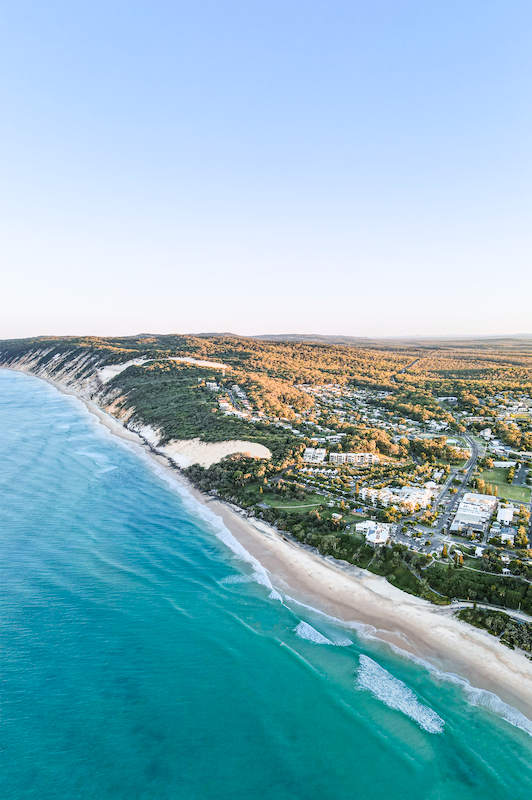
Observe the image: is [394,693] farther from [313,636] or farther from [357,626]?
[313,636]

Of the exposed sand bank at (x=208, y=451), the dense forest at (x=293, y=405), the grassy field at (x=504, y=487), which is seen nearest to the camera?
the dense forest at (x=293, y=405)

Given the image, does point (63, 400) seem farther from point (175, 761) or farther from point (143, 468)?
point (175, 761)

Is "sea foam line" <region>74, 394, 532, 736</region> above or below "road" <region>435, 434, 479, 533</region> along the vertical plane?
below

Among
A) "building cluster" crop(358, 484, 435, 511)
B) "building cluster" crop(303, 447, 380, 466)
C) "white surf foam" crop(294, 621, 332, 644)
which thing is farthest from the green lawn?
"white surf foam" crop(294, 621, 332, 644)

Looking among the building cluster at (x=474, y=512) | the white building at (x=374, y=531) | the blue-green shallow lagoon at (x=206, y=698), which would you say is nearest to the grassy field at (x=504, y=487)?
the building cluster at (x=474, y=512)

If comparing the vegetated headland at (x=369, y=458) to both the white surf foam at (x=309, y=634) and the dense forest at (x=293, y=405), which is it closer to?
the dense forest at (x=293, y=405)

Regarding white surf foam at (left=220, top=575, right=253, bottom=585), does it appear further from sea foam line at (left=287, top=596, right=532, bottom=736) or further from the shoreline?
sea foam line at (left=287, top=596, right=532, bottom=736)
